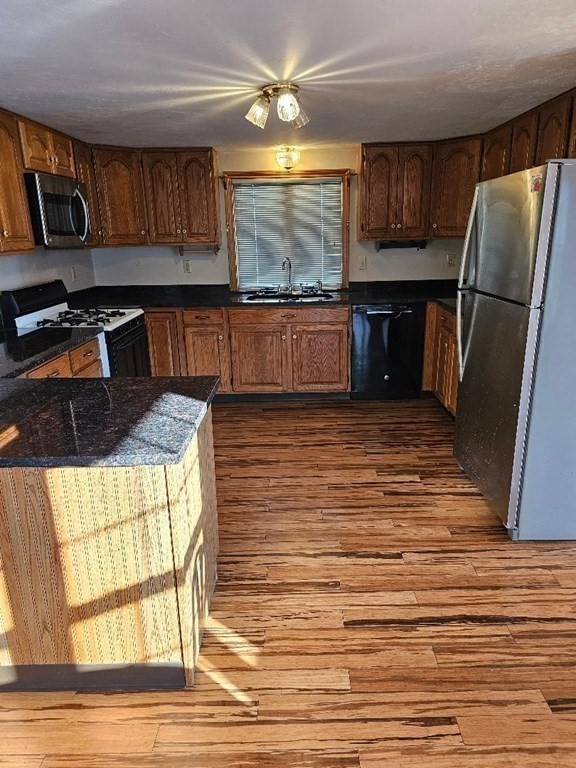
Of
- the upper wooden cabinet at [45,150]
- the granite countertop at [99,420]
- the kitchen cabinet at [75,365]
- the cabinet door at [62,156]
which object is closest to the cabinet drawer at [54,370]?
the kitchen cabinet at [75,365]

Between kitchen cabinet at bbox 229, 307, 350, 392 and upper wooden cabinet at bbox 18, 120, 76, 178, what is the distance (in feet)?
5.35

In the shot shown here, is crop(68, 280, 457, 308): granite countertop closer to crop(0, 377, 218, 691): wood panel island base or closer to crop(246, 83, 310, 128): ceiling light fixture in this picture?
crop(246, 83, 310, 128): ceiling light fixture

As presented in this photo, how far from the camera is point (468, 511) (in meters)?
2.82

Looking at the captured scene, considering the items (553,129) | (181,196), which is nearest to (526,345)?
(553,129)

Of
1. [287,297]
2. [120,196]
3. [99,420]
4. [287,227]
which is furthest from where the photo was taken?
[287,227]

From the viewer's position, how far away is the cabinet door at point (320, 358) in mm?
4426

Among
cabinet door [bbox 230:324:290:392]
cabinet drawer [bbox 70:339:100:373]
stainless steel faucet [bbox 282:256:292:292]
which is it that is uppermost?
stainless steel faucet [bbox 282:256:292:292]

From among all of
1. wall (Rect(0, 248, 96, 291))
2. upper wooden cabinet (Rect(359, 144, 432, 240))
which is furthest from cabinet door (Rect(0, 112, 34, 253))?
upper wooden cabinet (Rect(359, 144, 432, 240))

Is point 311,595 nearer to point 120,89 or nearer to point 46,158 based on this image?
point 120,89

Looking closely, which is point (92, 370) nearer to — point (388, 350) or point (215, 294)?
point (215, 294)

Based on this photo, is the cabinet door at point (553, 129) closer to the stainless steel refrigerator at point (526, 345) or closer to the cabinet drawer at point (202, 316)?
the stainless steel refrigerator at point (526, 345)

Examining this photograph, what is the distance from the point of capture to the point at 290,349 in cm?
447

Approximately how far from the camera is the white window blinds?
15.4 ft

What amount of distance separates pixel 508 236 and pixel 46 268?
330 cm
